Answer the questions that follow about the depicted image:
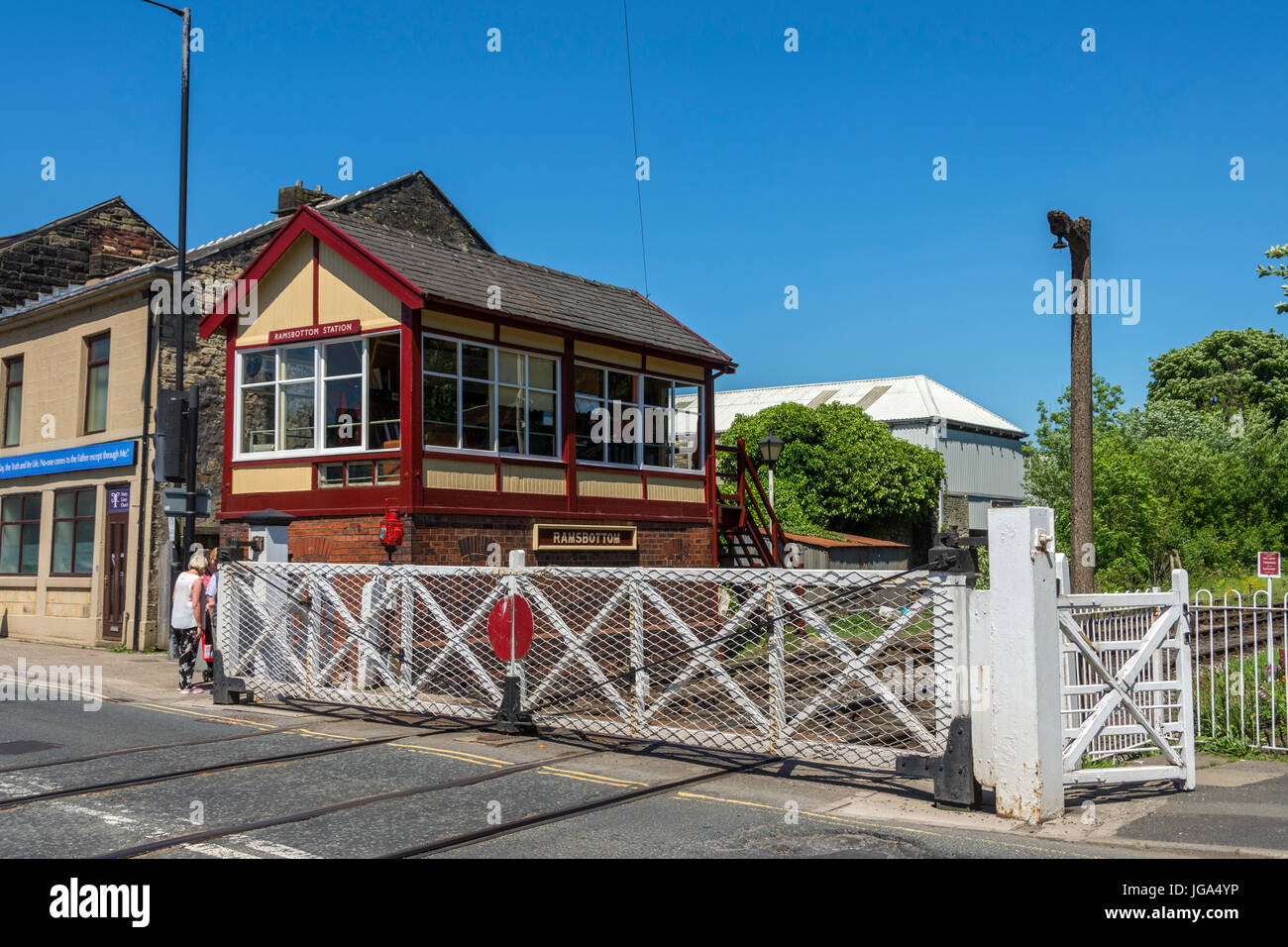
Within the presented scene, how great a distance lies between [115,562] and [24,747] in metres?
11.5

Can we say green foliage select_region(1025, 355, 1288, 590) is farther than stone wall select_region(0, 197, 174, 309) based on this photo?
Yes

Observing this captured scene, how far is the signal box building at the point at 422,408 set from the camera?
603 inches

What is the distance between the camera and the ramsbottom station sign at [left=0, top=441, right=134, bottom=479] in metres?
20.3

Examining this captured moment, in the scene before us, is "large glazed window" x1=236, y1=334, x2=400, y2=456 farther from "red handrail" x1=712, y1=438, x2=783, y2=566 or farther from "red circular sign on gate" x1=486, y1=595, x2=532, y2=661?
"red handrail" x1=712, y1=438, x2=783, y2=566

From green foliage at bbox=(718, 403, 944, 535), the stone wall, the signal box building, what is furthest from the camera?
green foliage at bbox=(718, 403, 944, 535)

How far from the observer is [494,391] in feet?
54.3

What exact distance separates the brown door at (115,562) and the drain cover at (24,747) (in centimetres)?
1079

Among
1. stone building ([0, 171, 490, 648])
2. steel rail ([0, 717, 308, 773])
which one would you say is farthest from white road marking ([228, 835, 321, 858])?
stone building ([0, 171, 490, 648])

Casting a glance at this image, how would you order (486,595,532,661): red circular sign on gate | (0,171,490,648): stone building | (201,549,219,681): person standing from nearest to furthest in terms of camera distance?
1. (486,595,532,661): red circular sign on gate
2. (201,549,219,681): person standing
3. (0,171,490,648): stone building

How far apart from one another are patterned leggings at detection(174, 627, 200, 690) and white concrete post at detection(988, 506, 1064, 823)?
34.2 ft

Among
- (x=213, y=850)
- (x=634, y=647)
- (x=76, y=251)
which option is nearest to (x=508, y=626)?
(x=634, y=647)

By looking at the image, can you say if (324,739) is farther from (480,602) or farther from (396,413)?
(396,413)

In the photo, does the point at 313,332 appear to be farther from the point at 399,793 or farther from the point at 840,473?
the point at 840,473
